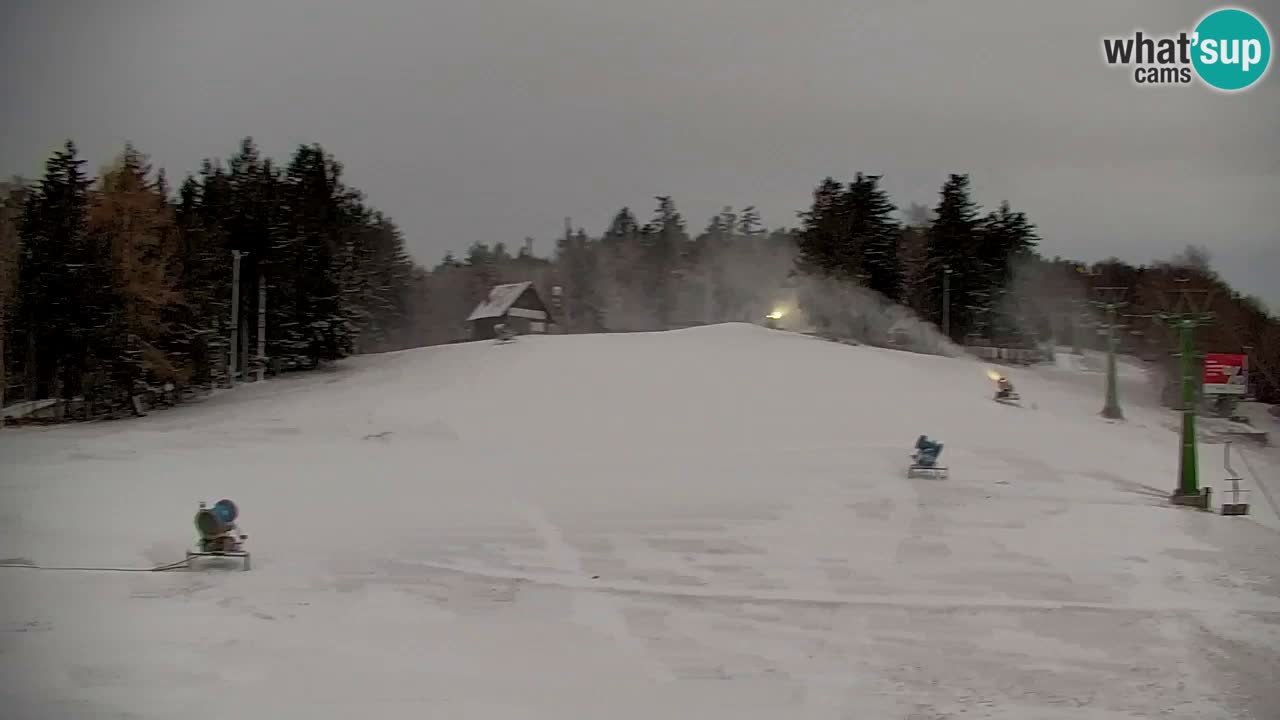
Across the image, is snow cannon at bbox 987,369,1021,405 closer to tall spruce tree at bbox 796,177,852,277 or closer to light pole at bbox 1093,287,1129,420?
light pole at bbox 1093,287,1129,420

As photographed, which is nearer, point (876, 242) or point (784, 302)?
point (876, 242)

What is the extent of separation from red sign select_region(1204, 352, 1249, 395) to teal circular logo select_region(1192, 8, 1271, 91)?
468 cm

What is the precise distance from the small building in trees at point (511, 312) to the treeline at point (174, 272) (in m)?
5.61

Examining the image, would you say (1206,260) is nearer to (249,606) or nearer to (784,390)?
(249,606)

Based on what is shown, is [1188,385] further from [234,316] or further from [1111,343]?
[234,316]

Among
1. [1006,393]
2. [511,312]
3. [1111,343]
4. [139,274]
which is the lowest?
[1006,393]

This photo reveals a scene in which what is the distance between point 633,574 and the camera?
997cm

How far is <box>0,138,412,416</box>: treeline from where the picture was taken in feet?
42.8

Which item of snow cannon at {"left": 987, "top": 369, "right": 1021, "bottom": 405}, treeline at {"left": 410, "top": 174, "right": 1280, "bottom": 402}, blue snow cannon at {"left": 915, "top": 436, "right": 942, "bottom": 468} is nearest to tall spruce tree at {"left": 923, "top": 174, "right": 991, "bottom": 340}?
treeline at {"left": 410, "top": 174, "right": 1280, "bottom": 402}

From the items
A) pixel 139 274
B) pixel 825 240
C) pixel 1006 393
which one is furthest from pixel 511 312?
Answer: pixel 1006 393

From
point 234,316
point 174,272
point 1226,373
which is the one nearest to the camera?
point 1226,373

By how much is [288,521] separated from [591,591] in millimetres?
4382

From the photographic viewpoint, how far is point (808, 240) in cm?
3338

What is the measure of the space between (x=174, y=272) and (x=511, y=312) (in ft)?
62.5
